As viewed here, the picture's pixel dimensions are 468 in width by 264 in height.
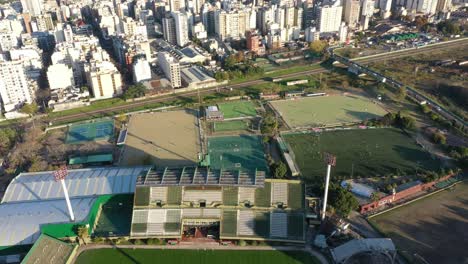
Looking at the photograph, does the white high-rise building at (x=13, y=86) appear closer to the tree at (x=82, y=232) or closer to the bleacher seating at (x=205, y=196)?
the tree at (x=82, y=232)

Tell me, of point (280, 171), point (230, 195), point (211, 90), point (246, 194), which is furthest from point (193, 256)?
point (211, 90)

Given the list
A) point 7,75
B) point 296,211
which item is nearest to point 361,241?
point 296,211

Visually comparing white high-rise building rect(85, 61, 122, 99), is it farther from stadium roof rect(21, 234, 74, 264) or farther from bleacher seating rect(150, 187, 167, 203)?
stadium roof rect(21, 234, 74, 264)

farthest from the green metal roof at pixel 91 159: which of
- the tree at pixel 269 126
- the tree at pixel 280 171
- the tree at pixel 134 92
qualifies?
the tree at pixel 280 171

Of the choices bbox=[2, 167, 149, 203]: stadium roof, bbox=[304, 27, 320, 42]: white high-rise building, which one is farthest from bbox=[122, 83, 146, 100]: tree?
bbox=[304, 27, 320, 42]: white high-rise building

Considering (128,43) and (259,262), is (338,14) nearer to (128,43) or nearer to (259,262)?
(128,43)
